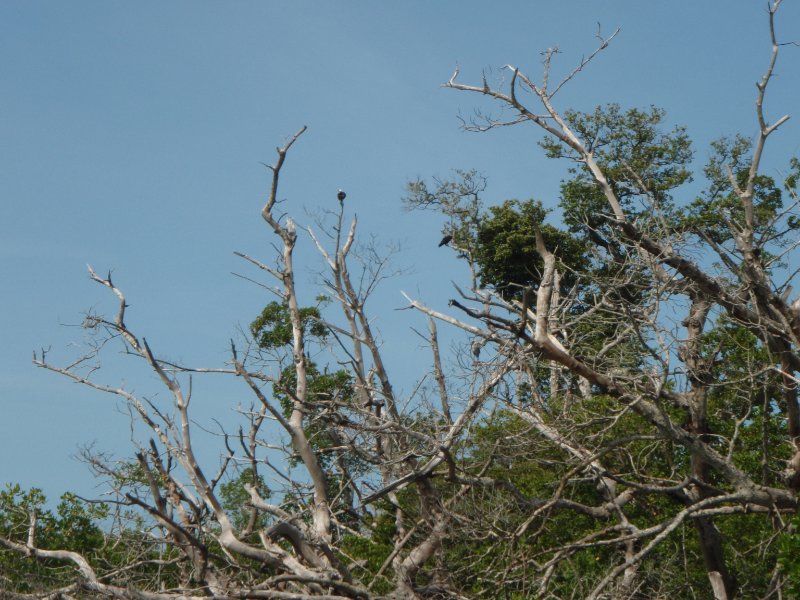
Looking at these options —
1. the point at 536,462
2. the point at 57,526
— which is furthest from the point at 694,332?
the point at 57,526

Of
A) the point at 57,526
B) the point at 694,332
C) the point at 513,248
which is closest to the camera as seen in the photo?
the point at 694,332

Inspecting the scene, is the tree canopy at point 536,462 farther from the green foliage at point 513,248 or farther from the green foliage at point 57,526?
the green foliage at point 513,248

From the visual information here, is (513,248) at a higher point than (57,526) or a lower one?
higher

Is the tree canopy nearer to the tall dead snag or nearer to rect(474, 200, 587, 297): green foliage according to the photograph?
the tall dead snag

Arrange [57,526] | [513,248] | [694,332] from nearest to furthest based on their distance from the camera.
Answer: [694,332]
[57,526]
[513,248]

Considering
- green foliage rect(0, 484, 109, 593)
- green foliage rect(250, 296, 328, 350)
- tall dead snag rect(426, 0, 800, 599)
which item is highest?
green foliage rect(250, 296, 328, 350)

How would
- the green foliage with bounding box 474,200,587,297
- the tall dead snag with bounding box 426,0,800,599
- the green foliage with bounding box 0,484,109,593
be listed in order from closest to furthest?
the tall dead snag with bounding box 426,0,800,599 → the green foliage with bounding box 0,484,109,593 → the green foliage with bounding box 474,200,587,297

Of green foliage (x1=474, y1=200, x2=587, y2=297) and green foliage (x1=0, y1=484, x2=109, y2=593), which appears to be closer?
green foliage (x1=0, y1=484, x2=109, y2=593)

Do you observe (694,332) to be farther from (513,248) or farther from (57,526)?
(513,248)

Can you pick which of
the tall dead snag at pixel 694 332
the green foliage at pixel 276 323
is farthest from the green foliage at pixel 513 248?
the tall dead snag at pixel 694 332

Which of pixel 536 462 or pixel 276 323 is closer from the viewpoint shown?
pixel 536 462

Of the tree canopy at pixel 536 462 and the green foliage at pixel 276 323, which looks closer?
the tree canopy at pixel 536 462

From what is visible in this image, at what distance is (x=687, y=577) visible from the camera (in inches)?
526

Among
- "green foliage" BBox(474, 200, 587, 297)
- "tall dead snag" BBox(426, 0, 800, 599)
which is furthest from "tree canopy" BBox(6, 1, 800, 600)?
"green foliage" BBox(474, 200, 587, 297)
